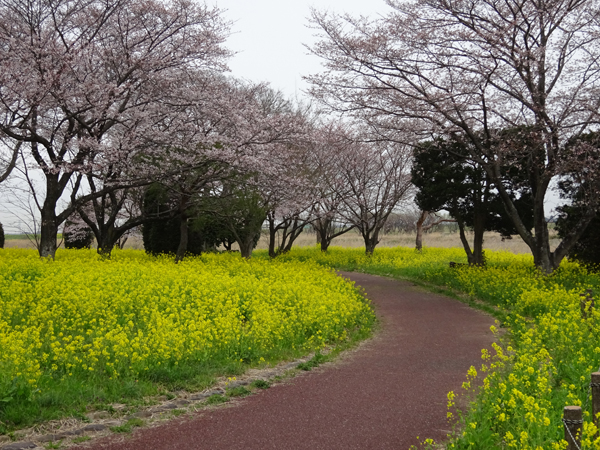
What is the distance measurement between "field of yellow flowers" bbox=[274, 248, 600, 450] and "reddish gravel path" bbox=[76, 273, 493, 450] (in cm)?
45

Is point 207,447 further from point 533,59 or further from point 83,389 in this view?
point 533,59

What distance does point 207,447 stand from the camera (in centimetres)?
504

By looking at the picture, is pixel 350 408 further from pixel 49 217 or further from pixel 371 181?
pixel 371 181

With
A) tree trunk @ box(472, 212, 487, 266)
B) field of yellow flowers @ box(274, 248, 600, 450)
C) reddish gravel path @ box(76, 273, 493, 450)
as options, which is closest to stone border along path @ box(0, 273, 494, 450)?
reddish gravel path @ box(76, 273, 493, 450)

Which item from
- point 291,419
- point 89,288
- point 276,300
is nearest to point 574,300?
point 276,300

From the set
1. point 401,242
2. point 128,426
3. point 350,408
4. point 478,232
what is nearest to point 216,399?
point 128,426

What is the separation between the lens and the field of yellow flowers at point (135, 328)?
6.03 metres

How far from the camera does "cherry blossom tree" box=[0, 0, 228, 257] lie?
14.4 metres

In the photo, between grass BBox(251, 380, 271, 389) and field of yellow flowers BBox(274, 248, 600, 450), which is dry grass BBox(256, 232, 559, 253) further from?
grass BBox(251, 380, 271, 389)

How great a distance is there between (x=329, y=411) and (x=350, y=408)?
28cm

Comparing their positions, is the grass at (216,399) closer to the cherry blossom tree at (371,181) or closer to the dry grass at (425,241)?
the cherry blossom tree at (371,181)

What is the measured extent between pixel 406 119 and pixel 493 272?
20.5 feet

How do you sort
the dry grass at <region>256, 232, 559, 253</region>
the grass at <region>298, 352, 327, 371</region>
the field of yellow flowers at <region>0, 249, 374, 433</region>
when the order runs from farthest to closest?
the dry grass at <region>256, 232, 559, 253</region>
the grass at <region>298, 352, 327, 371</region>
the field of yellow flowers at <region>0, 249, 374, 433</region>

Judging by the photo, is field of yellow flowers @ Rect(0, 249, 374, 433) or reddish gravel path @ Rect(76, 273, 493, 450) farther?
field of yellow flowers @ Rect(0, 249, 374, 433)
